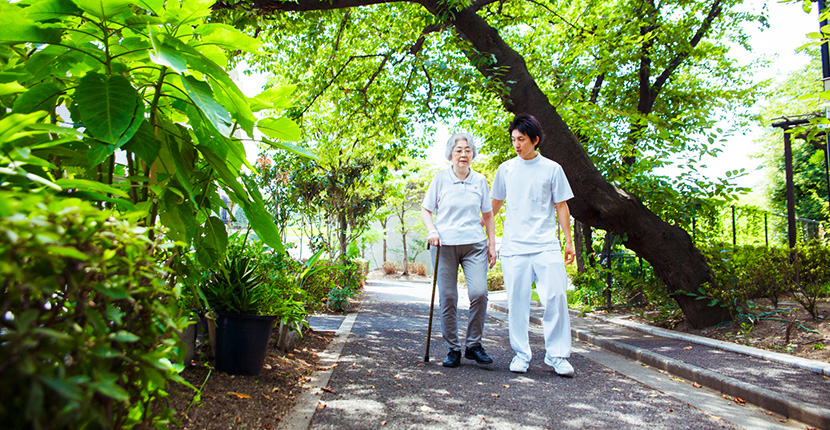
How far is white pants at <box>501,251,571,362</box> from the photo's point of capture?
4168 mm

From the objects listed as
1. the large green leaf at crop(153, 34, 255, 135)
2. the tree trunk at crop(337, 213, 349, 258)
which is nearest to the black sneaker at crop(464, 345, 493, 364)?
the large green leaf at crop(153, 34, 255, 135)

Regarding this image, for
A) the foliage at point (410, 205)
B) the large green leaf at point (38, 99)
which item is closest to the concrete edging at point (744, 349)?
the large green leaf at point (38, 99)

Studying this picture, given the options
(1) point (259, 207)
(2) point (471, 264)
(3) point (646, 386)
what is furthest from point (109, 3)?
(3) point (646, 386)

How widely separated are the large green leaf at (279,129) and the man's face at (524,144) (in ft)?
9.22

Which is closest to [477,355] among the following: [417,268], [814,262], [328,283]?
[328,283]

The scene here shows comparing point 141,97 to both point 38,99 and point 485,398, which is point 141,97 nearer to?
point 38,99

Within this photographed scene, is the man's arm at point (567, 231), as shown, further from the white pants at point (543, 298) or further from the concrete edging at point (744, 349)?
the concrete edging at point (744, 349)

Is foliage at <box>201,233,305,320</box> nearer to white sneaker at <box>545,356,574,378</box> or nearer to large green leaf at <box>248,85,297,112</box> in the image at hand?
large green leaf at <box>248,85,297,112</box>

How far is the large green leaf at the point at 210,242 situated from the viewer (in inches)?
85.3

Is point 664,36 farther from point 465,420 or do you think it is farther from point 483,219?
point 465,420

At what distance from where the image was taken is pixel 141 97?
70.6 inches

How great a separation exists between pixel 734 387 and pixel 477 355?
2.00 m

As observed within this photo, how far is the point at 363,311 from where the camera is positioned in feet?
30.0

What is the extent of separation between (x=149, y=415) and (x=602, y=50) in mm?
8748
